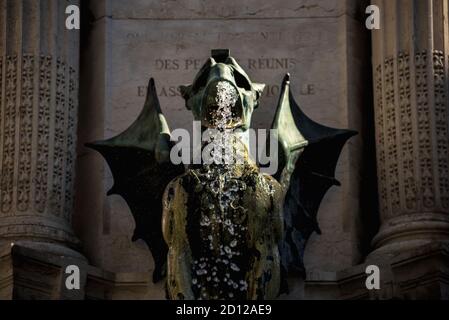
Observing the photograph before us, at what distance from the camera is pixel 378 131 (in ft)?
95.3

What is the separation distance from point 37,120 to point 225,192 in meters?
2.59

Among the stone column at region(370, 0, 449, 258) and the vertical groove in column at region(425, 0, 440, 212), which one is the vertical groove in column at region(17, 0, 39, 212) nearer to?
the stone column at region(370, 0, 449, 258)

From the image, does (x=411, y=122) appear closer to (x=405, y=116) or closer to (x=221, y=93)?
(x=405, y=116)

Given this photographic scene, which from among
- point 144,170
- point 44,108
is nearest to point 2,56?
point 44,108

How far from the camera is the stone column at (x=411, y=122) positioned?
28453 mm

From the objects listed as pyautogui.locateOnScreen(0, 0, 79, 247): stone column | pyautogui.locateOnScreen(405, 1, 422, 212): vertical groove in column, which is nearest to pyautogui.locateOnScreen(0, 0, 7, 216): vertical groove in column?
pyautogui.locateOnScreen(0, 0, 79, 247): stone column

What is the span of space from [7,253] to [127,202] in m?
1.85

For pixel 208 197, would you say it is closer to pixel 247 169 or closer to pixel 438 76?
pixel 247 169

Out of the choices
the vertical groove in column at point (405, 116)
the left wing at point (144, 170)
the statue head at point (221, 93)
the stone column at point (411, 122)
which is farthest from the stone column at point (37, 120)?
the vertical groove in column at point (405, 116)

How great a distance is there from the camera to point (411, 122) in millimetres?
28828

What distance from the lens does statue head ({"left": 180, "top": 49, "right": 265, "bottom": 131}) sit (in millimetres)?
27656

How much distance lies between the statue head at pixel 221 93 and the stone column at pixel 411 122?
149 centimetres

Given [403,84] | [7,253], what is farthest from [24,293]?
[403,84]

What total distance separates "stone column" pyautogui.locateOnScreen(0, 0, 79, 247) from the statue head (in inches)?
57.4
